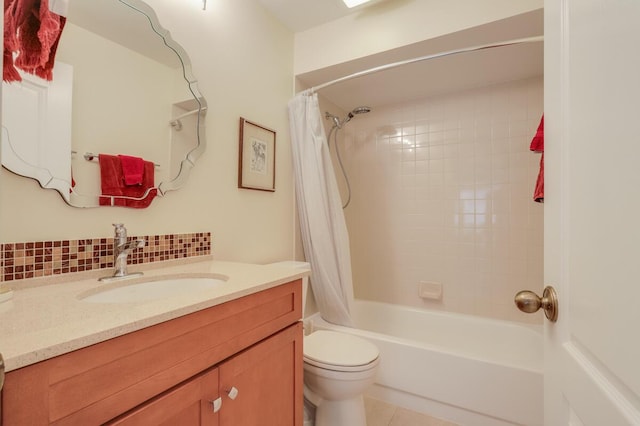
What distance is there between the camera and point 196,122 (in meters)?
1.41

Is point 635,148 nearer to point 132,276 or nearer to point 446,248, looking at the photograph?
point 132,276

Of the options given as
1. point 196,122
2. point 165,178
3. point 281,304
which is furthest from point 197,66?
point 281,304

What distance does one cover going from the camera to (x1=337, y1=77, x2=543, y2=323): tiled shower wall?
6.95 feet

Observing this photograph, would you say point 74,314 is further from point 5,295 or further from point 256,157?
point 256,157

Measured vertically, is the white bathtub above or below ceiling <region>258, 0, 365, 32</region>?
below

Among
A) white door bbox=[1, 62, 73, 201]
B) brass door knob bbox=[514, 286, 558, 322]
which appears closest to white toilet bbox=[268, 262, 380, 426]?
brass door knob bbox=[514, 286, 558, 322]

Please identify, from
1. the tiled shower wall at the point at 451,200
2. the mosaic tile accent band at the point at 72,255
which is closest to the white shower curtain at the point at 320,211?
the tiled shower wall at the point at 451,200

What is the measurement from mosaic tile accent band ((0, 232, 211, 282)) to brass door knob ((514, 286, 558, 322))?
122cm

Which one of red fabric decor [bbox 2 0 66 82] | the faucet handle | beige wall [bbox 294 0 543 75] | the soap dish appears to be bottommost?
the soap dish

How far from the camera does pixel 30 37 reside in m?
0.93

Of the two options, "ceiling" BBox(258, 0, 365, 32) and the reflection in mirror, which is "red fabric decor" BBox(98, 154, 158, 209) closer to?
the reflection in mirror

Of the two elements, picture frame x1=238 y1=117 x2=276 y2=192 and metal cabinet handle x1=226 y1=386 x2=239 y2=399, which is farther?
picture frame x1=238 y1=117 x2=276 y2=192

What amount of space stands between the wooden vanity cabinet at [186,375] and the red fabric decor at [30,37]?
2.89 ft

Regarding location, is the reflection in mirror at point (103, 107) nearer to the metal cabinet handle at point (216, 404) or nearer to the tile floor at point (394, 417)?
the metal cabinet handle at point (216, 404)
